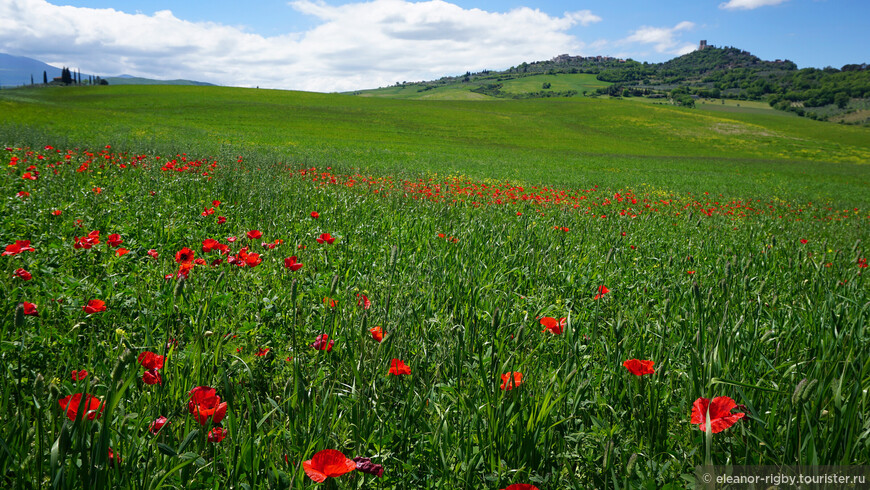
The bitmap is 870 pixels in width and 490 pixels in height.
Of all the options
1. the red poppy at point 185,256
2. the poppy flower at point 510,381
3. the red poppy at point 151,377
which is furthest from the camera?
the red poppy at point 185,256

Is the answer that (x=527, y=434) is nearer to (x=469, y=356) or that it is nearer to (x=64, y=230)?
(x=469, y=356)

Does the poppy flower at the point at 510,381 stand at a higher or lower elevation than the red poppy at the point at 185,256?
lower

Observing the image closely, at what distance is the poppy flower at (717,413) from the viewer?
1287 millimetres

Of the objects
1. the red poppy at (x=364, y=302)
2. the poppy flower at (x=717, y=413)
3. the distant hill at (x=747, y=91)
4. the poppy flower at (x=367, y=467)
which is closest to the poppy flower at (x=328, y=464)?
the poppy flower at (x=367, y=467)

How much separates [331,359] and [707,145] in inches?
2147

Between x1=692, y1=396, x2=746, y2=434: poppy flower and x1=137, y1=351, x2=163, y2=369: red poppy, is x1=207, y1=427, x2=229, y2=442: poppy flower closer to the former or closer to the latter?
x1=137, y1=351, x2=163, y2=369: red poppy

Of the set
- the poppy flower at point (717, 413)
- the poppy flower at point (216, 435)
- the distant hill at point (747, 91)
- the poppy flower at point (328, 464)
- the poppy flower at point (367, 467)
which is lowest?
the poppy flower at point (216, 435)

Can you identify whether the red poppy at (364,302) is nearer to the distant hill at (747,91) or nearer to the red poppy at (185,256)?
the red poppy at (185,256)

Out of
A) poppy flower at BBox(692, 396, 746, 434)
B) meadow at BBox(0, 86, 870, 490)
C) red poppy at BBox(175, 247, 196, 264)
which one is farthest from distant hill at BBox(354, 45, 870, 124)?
red poppy at BBox(175, 247, 196, 264)

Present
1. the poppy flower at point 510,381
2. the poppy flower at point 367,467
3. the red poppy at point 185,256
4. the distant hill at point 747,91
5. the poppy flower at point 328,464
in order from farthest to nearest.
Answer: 1. the distant hill at point 747,91
2. the red poppy at point 185,256
3. the poppy flower at point 510,381
4. the poppy flower at point 367,467
5. the poppy flower at point 328,464

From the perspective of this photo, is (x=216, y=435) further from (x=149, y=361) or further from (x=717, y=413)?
(x=717, y=413)

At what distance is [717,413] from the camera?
1.35 metres

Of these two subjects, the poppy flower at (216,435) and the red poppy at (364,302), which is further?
the red poppy at (364,302)

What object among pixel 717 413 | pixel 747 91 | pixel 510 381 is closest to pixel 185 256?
pixel 510 381
